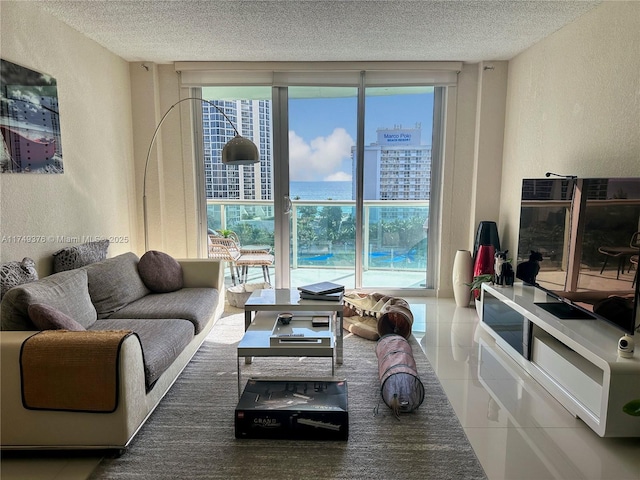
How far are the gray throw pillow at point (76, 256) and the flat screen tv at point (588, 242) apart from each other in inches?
128

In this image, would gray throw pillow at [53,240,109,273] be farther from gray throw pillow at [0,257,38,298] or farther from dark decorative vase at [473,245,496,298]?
dark decorative vase at [473,245,496,298]

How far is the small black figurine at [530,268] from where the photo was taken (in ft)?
9.88

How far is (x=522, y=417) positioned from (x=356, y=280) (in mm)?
2619

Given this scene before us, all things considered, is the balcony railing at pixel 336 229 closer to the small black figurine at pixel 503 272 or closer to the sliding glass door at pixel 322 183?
the sliding glass door at pixel 322 183

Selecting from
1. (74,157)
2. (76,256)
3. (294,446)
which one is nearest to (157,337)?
(294,446)

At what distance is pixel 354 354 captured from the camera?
3.10 meters

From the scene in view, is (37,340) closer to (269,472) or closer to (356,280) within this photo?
(269,472)

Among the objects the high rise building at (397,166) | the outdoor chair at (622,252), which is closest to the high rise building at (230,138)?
the high rise building at (397,166)

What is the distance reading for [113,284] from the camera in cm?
293

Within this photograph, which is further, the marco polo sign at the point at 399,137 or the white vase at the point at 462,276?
the marco polo sign at the point at 399,137

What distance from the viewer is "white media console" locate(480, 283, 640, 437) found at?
1.94m

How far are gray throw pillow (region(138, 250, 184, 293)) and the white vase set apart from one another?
2714 millimetres

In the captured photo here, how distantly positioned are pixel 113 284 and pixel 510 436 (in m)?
2.62

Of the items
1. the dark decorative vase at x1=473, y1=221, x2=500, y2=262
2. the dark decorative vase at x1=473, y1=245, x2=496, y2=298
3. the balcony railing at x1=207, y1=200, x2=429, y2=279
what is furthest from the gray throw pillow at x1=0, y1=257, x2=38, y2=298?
the dark decorative vase at x1=473, y1=221, x2=500, y2=262
